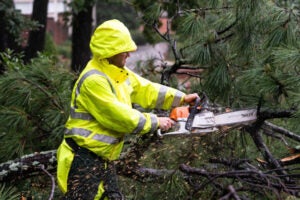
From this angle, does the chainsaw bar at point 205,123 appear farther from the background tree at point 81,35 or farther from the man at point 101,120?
the background tree at point 81,35

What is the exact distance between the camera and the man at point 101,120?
2.81 meters

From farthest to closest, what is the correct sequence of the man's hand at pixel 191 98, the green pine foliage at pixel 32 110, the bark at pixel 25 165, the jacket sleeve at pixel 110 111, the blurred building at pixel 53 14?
the blurred building at pixel 53 14, the green pine foliage at pixel 32 110, the bark at pixel 25 165, the man's hand at pixel 191 98, the jacket sleeve at pixel 110 111

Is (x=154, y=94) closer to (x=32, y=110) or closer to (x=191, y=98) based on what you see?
(x=191, y=98)

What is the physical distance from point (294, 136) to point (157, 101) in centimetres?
89

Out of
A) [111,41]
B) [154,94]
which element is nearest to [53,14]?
[154,94]

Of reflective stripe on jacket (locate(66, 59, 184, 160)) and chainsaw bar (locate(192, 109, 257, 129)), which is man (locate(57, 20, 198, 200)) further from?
chainsaw bar (locate(192, 109, 257, 129))

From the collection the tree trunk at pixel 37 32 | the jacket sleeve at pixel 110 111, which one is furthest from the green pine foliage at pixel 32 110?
the tree trunk at pixel 37 32

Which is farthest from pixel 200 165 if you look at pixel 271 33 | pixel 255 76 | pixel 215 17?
pixel 215 17

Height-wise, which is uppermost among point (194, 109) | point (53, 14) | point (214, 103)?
point (194, 109)

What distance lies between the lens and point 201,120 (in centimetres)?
288

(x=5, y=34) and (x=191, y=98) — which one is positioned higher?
(x=191, y=98)

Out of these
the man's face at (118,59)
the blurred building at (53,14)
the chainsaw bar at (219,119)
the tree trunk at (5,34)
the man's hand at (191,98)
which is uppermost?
the man's face at (118,59)

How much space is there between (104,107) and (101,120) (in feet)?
0.28

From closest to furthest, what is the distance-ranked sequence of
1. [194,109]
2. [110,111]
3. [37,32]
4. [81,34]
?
1. [110,111]
2. [194,109]
3. [37,32]
4. [81,34]
